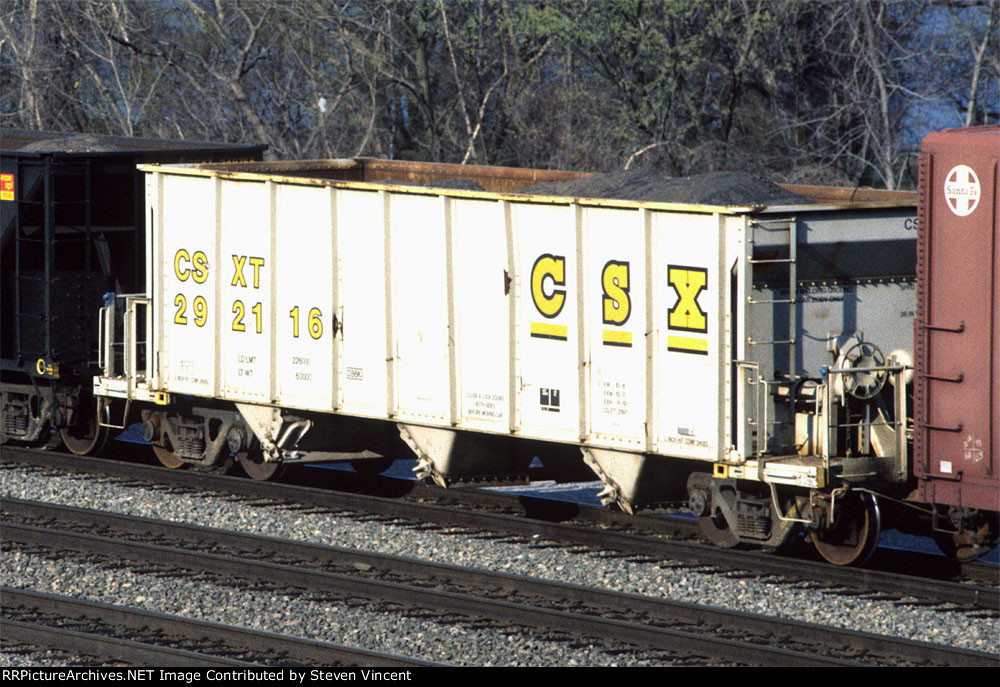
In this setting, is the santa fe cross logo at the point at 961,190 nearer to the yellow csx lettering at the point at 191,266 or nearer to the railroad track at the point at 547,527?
the railroad track at the point at 547,527

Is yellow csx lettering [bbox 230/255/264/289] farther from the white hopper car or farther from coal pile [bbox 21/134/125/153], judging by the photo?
coal pile [bbox 21/134/125/153]

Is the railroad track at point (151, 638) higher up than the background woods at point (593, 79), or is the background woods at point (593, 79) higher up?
the background woods at point (593, 79)

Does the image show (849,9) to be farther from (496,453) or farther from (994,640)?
(994,640)

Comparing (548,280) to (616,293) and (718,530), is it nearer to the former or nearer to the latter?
(616,293)

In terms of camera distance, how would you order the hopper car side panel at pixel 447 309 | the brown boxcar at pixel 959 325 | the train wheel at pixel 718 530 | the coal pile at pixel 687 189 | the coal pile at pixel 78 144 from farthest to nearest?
the coal pile at pixel 78 144, the coal pile at pixel 687 189, the train wheel at pixel 718 530, the hopper car side panel at pixel 447 309, the brown boxcar at pixel 959 325

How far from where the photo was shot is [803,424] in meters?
10.9

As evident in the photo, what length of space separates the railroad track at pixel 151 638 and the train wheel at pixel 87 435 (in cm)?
594

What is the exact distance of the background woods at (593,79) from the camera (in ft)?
82.0

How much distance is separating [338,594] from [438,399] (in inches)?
96.0

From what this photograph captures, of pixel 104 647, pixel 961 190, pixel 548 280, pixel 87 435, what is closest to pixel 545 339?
pixel 548 280

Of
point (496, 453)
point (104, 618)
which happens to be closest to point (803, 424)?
point (496, 453)

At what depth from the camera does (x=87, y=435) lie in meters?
16.5

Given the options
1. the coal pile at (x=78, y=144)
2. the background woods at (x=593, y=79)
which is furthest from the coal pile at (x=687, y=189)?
the background woods at (x=593, y=79)

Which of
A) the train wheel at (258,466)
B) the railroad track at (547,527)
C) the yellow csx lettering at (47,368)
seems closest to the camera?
the railroad track at (547,527)
